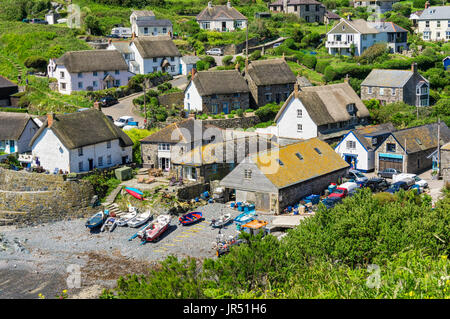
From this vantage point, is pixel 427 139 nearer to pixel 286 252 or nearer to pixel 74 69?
pixel 286 252

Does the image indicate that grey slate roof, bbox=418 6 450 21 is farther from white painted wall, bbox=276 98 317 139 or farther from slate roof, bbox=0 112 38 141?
slate roof, bbox=0 112 38 141

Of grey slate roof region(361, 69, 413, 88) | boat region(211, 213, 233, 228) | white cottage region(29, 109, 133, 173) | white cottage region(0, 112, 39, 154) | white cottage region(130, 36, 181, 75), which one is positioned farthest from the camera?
white cottage region(130, 36, 181, 75)

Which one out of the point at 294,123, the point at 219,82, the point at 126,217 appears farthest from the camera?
the point at 219,82

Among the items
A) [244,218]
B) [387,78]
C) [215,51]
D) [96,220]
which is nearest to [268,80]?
[387,78]

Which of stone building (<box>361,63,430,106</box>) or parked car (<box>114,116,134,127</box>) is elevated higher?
stone building (<box>361,63,430,106</box>)

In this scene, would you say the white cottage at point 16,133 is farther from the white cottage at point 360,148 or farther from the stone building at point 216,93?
the white cottage at point 360,148

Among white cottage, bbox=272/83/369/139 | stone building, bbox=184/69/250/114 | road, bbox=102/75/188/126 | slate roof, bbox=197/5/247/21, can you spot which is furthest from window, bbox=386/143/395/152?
slate roof, bbox=197/5/247/21

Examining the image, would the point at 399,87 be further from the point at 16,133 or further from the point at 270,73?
the point at 16,133
